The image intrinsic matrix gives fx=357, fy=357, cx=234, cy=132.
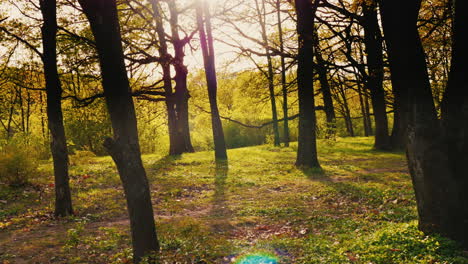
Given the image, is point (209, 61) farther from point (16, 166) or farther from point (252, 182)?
point (16, 166)

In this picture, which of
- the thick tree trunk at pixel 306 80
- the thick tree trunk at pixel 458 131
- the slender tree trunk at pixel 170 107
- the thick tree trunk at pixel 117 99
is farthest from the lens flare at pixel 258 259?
the slender tree trunk at pixel 170 107

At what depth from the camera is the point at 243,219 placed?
8.48 meters

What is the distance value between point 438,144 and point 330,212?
12.4 feet

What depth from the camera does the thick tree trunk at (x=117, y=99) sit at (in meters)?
5.23

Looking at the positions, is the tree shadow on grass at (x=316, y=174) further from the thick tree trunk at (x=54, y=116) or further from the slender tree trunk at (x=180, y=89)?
the slender tree trunk at (x=180, y=89)

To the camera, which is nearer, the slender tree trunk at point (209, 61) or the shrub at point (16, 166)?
the shrub at point (16, 166)

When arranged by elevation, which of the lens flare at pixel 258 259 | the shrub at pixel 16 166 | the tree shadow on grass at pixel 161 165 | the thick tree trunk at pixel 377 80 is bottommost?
the lens flare at pixel 258 259

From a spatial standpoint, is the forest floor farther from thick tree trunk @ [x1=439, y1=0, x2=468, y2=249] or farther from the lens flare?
thick tree trunk @ [x1=439, y1=0, x2=468, y2=249]

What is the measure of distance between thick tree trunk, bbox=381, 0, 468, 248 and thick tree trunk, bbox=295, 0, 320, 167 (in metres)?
9.04

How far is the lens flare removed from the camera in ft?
18.1

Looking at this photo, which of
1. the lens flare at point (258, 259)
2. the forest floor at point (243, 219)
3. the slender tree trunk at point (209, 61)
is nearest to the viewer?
the lens flare at point (258, 259)

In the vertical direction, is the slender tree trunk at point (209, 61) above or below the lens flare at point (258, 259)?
above

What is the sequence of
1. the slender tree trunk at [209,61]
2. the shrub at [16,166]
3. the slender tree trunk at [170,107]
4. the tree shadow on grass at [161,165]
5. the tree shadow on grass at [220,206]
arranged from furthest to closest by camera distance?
the slender tree trunk at [170,107], the slender tree trunk at [209,61], the tree shadow on grass at [161,165], the shrub at [16,166], the tree shadow on grass at [220,206]

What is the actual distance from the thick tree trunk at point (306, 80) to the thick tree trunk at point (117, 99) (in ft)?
34.0
